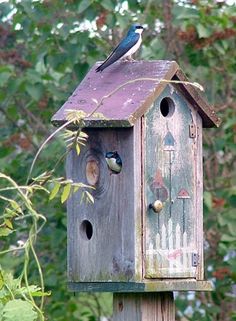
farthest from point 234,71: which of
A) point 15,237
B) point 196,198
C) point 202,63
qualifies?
point 196,198

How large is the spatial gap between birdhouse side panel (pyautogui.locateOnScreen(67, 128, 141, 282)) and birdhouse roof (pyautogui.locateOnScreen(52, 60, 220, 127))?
8 centimetres

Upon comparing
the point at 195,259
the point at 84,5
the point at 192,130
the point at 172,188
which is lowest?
the point at 195,259

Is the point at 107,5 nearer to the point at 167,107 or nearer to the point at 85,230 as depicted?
the point at 167,107

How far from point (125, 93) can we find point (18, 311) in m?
A: 1.72

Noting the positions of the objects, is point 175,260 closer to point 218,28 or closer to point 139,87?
point 139,87

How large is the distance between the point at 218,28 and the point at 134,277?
278 centimetres

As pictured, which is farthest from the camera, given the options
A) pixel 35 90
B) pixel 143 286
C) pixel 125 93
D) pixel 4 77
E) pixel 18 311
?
pixel 35 90

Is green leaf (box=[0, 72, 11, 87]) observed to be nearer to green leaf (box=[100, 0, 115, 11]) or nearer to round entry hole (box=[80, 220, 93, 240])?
green leaf (box=[100, 0, 115, 11])

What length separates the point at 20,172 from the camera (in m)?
7.02

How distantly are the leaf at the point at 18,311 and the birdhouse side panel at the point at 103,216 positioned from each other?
1.34 meters

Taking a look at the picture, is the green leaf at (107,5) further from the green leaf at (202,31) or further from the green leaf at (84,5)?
the green leaf at (202,31)

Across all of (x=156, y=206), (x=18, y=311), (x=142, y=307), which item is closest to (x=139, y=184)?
(x=156, y=206)

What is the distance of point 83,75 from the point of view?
Answer: 6832 mm

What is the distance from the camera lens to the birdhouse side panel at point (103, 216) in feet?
13.9
